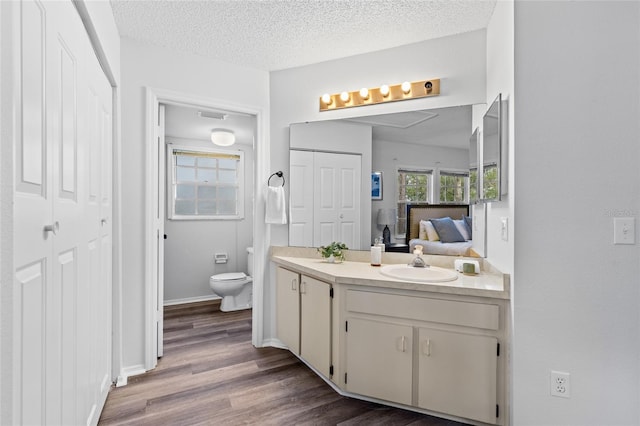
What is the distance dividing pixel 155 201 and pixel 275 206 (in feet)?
2.98

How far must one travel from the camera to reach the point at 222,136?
381 centimetres

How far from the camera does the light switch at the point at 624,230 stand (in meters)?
1.43

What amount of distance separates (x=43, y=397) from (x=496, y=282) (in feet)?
6.66

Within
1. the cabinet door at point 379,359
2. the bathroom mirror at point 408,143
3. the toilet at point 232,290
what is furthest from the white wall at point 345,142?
the toilet at point 232,290

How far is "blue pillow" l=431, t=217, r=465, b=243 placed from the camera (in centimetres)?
228

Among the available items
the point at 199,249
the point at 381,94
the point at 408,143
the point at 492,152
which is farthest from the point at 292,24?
the point at 199,249

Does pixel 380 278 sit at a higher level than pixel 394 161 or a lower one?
lower

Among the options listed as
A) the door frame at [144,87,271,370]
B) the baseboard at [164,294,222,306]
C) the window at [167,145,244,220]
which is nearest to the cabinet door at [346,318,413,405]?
the door frame at [144,87,271,370]

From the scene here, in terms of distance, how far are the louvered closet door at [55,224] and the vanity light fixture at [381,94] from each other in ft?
5.20

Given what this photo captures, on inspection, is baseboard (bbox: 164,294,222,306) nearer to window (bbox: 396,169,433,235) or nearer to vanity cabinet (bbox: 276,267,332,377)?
vanity cabinet (bbox: 276,267,332,377)

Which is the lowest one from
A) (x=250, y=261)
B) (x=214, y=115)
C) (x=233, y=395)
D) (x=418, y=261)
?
(x=233, y=395)

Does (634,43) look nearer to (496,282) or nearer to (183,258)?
(496,282)

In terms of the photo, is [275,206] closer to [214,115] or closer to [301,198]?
[301,198]

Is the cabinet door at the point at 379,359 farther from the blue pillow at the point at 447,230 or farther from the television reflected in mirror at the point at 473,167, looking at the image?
the television reflected in mirror at the point at 473,167
